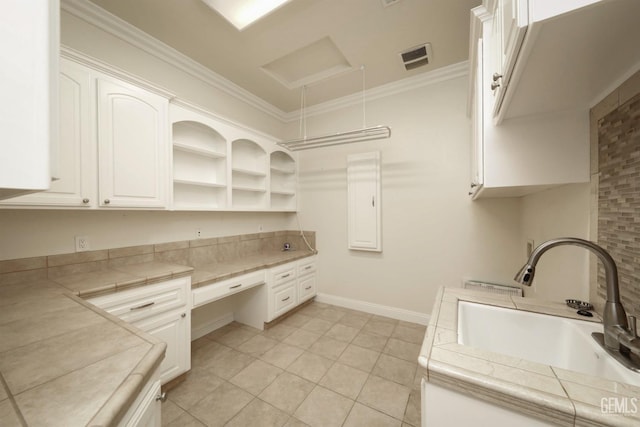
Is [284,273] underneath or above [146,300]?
underneath

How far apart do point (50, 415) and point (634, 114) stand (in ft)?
6.31

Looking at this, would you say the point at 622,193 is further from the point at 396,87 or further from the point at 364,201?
the point at 396,87

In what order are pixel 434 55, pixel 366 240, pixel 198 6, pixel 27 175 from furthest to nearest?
pixel 366 240 < pixel 434 55 < pixel 198 6 < pixel 27 175

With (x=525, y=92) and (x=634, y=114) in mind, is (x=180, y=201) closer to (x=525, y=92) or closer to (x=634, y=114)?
(x=525, y=92)

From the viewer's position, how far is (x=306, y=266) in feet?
10.3

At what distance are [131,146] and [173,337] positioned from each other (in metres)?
1.43

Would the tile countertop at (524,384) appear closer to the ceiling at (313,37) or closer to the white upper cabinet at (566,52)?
the white upper cabinet at (566,52)

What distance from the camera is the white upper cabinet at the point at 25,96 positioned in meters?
0.41

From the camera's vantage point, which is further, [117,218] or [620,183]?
[117,218]

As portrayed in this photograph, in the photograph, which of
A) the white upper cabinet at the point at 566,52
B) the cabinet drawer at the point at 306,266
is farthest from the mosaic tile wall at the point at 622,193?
the cabinet drawer at the point at 306,266

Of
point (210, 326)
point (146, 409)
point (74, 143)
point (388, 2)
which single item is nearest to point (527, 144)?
point (388, 2)

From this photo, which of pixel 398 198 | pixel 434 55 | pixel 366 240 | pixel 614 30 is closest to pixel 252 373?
pixel 366 240

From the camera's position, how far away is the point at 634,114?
82cm

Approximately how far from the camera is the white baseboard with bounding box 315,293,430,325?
2.69 meters
